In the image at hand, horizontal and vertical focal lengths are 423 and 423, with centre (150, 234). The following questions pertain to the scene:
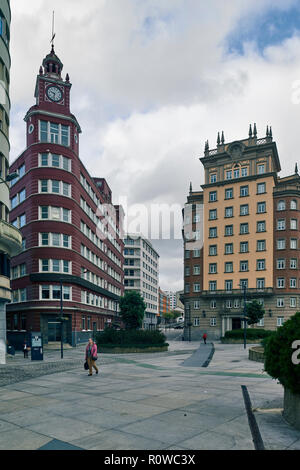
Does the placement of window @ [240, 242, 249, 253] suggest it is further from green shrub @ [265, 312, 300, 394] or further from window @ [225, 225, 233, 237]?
green shrub @ [265, 312, 300, 394]

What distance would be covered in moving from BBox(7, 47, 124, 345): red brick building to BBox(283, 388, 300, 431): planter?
38307 mm

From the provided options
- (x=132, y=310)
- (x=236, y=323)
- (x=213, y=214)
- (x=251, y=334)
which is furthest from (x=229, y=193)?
(x=251, y=334)

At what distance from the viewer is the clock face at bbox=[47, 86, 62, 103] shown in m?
50.5

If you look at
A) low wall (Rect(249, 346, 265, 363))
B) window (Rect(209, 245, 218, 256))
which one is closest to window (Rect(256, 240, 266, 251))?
window (Rect(209, 245, 218, 256))

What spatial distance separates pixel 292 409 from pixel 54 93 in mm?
48593

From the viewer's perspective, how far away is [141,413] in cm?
1119

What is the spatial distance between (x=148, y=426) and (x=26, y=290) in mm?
40296

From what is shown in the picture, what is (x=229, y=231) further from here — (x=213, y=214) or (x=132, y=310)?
(x=132, y=310)

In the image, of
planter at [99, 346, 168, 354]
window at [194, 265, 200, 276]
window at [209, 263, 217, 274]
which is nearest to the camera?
planter at [99, 346, 168, 354]

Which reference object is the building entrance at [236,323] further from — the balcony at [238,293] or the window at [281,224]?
the window at [281,224]

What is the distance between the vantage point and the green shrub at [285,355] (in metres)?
9.15

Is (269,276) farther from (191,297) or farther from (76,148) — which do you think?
(76,148)
